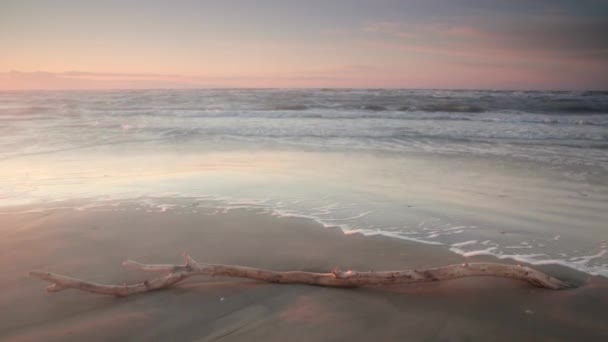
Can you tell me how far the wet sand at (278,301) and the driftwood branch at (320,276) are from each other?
0.07 metres

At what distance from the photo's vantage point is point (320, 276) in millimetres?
3340

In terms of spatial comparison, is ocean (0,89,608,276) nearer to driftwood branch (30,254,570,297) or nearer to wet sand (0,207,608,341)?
wet sand (0,207,608,341)

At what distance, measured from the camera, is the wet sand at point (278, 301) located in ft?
8.95

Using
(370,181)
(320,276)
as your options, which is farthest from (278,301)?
(370,181)

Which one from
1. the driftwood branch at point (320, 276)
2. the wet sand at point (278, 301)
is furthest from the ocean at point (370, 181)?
the driftwood branch at point (320, 276)

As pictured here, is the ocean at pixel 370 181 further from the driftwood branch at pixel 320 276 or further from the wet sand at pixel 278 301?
the driftwood branch at pixel 320 276

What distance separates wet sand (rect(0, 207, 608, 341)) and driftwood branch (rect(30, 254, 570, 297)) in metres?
0.07

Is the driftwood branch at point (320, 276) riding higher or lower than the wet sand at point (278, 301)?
higher

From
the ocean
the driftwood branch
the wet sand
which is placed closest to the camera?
the wet sand

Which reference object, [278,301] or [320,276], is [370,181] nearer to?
[320,276]

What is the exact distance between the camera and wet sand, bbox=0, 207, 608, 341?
2.73 m

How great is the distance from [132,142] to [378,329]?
11.5m

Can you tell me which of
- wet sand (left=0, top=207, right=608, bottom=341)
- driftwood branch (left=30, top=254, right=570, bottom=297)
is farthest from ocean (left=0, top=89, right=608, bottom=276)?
driftwood branch (left=30, top=254, right=570, bottom=297)

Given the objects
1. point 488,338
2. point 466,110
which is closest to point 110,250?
point 488,338
